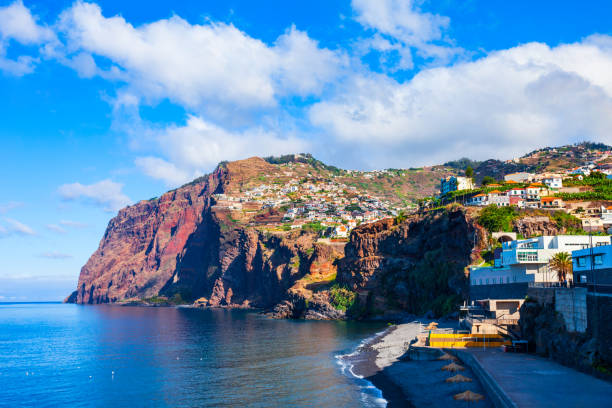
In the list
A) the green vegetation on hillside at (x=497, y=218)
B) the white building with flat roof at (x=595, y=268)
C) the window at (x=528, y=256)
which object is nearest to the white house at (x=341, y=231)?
the green vegetation on hillside at (x=497, y=218)

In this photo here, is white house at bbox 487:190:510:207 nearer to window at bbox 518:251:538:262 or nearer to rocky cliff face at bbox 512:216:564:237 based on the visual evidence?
rocky cliff face at bbox 512:216:564:237

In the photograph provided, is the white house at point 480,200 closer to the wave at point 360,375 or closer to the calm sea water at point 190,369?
the calm sea water at point 190,369

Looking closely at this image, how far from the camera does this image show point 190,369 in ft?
185

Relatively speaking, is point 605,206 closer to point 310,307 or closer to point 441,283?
point 441,283

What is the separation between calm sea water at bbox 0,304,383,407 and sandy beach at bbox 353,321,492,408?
206 cm

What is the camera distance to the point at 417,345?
2060 inches

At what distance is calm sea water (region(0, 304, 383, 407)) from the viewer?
139ft

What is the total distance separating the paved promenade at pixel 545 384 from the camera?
27.0m

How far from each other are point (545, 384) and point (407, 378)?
15.3 m

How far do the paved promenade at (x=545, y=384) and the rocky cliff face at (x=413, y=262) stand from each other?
44.9 meters

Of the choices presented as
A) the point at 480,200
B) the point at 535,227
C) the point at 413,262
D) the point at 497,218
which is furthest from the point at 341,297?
the point at 535,227

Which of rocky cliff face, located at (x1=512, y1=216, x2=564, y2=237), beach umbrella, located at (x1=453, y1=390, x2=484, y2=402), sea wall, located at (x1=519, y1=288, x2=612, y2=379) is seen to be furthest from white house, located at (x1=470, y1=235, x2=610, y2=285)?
beach umbrella, located at (x1=453, y1=390, x2=484, y2=402)

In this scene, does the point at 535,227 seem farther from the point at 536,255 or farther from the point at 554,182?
the point at 554,182

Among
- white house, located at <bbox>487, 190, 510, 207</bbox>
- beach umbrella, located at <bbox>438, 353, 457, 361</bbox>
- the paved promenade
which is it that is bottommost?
beach umbrella, located at <bbox>438, 353, 457, 361</bbox>
